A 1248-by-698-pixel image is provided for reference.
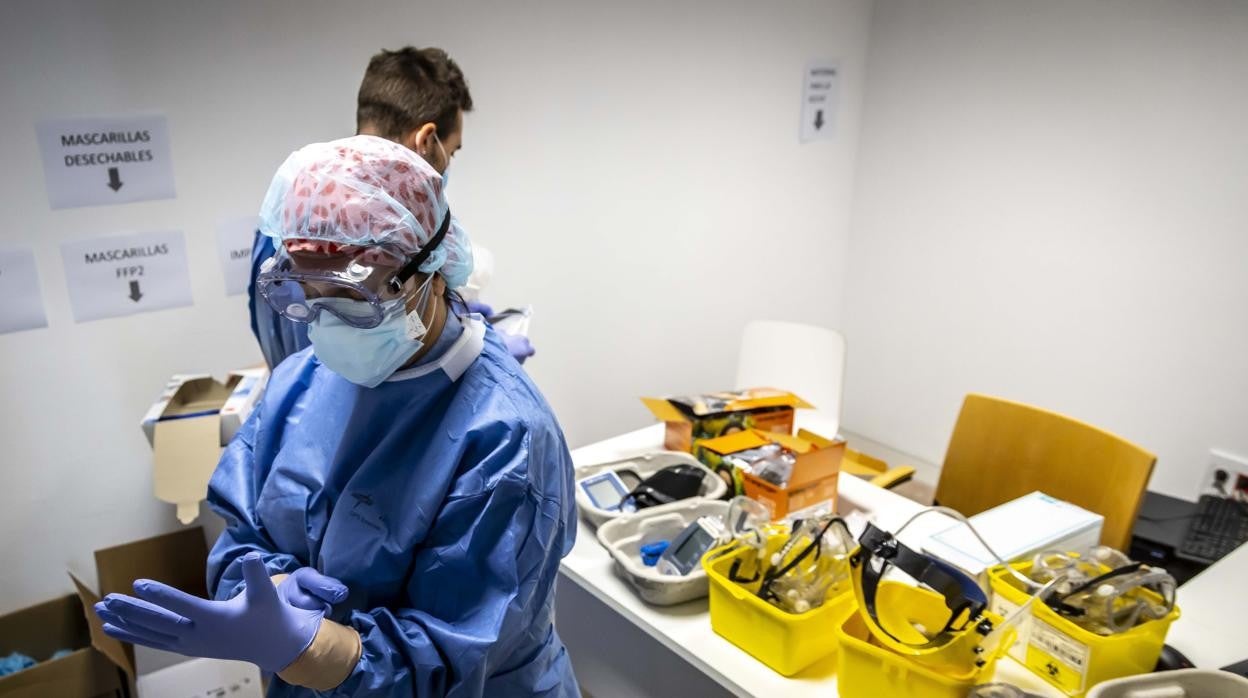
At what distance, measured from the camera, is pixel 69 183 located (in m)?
1.78

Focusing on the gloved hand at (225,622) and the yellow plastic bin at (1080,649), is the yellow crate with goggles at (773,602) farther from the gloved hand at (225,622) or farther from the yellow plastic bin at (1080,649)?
the gloved hand at (225,622)

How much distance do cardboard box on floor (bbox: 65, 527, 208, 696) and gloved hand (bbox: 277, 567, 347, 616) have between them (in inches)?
46.8

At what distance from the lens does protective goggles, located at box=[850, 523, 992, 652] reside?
1.21 metres

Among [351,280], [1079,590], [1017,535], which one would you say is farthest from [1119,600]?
[351,280]

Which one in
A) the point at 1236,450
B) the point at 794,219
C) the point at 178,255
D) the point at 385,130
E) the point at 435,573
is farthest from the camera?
the point at 794,219

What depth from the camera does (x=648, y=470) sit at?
6.64 ft

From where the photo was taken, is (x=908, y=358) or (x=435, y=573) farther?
(x=908, y=358)

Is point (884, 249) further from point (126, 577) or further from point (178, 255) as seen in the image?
point (126, 577)

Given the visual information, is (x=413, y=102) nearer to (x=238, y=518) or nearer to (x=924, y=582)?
(x=238, y=518)

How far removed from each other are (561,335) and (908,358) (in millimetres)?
1701

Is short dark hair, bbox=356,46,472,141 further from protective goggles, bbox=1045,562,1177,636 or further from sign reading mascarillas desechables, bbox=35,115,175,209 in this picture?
protective goggles, bbox=1045,562,1177,636

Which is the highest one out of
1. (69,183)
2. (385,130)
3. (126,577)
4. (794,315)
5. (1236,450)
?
(385,130)

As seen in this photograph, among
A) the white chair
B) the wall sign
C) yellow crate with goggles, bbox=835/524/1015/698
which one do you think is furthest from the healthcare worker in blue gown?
the wall sign

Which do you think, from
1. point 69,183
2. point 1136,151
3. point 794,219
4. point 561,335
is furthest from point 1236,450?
point 69,183
